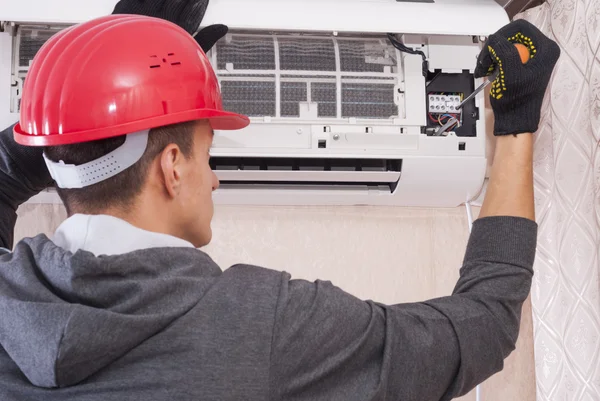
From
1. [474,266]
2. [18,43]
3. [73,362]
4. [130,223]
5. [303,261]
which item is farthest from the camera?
[303,261]

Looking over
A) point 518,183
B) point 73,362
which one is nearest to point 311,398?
point 73,362

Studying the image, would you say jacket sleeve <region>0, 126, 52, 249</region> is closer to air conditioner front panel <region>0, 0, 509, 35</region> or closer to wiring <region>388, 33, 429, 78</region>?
air conditioner front panel <region>0, 0, 509, 35</region>

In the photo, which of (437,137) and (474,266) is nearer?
(474,266)

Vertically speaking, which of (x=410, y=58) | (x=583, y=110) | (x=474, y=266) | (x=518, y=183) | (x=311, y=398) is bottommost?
(x=311, y=398)

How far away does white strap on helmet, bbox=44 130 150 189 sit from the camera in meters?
0.84

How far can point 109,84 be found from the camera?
843mm

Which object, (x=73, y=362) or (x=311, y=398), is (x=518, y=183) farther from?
(x=73, y=362)

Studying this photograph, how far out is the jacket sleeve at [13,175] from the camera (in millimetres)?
1151

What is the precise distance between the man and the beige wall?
2.07ft

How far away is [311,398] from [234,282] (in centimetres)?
16

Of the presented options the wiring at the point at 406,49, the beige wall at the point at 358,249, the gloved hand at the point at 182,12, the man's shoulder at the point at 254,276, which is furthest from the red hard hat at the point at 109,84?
the beige wall at the point at 358,249

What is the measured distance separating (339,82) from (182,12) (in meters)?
0.32

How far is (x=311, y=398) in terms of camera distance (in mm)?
810

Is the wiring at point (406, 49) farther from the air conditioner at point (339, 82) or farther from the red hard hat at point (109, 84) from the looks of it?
the red hard hat at point (109, 84)
